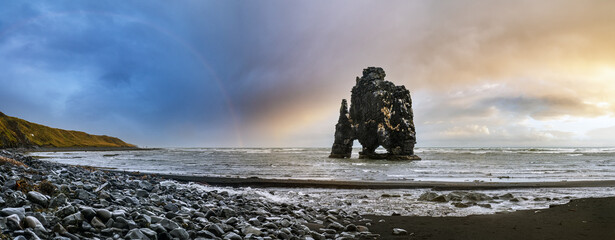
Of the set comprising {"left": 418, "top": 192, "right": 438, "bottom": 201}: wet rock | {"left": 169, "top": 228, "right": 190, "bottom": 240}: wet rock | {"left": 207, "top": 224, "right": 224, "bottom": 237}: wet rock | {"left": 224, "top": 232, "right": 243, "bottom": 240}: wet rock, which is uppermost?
{"left": 169, "top": 228, "right": 190, "bottom": 240}: wet rock

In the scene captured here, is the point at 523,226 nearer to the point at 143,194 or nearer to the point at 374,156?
the point at 143,194

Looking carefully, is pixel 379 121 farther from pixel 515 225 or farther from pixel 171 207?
pixel 171 207

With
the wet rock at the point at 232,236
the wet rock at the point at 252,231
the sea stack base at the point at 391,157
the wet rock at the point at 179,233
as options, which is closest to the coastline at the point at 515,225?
the wet rock at the point at 252,231

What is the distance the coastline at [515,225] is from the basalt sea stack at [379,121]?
5598cm

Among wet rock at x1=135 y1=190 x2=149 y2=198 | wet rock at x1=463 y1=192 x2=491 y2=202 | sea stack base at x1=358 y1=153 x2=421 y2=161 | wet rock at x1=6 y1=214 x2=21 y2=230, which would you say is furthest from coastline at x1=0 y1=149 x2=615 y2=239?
sea stack base at x1=358 y1=153 x2=421 y2=161

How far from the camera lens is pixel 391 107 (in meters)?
72.8

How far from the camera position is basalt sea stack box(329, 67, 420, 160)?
6831cm

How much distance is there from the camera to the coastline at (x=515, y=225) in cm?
731

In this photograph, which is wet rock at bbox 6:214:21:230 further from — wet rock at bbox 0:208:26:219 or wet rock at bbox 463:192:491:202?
wet rock at bbox 463:192:491:202

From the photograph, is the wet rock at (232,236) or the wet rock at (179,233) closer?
the wet rock at (179,233)

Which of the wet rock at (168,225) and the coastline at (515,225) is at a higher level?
the wet rock at (168,225)

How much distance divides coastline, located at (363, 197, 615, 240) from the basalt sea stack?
55977mm

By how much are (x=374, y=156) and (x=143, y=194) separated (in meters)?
65.9

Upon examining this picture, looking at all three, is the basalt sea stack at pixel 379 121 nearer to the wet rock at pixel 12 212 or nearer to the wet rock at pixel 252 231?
the wet rock at pixel 252 231
